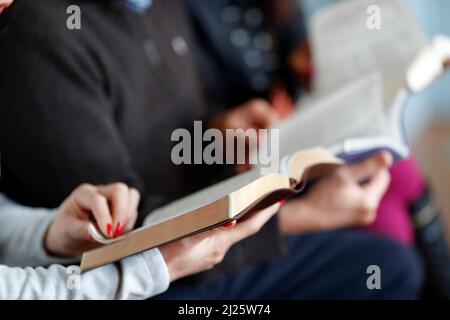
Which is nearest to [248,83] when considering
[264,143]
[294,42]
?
[294,42]

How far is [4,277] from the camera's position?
404mm

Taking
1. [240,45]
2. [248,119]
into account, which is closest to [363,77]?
[248,119]

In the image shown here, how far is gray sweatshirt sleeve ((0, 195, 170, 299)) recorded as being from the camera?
406 millimetres

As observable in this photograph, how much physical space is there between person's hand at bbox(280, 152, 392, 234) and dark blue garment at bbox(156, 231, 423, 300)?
0.02m

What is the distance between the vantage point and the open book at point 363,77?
0.58 meters

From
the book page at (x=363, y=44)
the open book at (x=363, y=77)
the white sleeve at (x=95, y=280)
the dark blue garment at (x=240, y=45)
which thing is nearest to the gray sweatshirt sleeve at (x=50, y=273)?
the white sleeve at (x=95, y=280)

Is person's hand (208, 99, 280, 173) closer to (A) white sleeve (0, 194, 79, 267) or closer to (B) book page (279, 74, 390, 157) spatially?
(B) book page (279, 74, 390, 157)

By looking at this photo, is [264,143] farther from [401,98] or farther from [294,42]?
[294,42]

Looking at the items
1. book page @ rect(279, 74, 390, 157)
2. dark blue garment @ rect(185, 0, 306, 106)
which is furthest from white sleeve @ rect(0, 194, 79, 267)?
dark blue garment @ rect(185, 0, 306, 106)

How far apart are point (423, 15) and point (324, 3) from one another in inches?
21.5

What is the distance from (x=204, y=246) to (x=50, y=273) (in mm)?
118

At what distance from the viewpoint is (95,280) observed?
0.42 m

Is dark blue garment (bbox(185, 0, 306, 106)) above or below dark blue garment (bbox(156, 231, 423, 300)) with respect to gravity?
above

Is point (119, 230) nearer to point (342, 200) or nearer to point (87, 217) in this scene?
point (87, 217)
